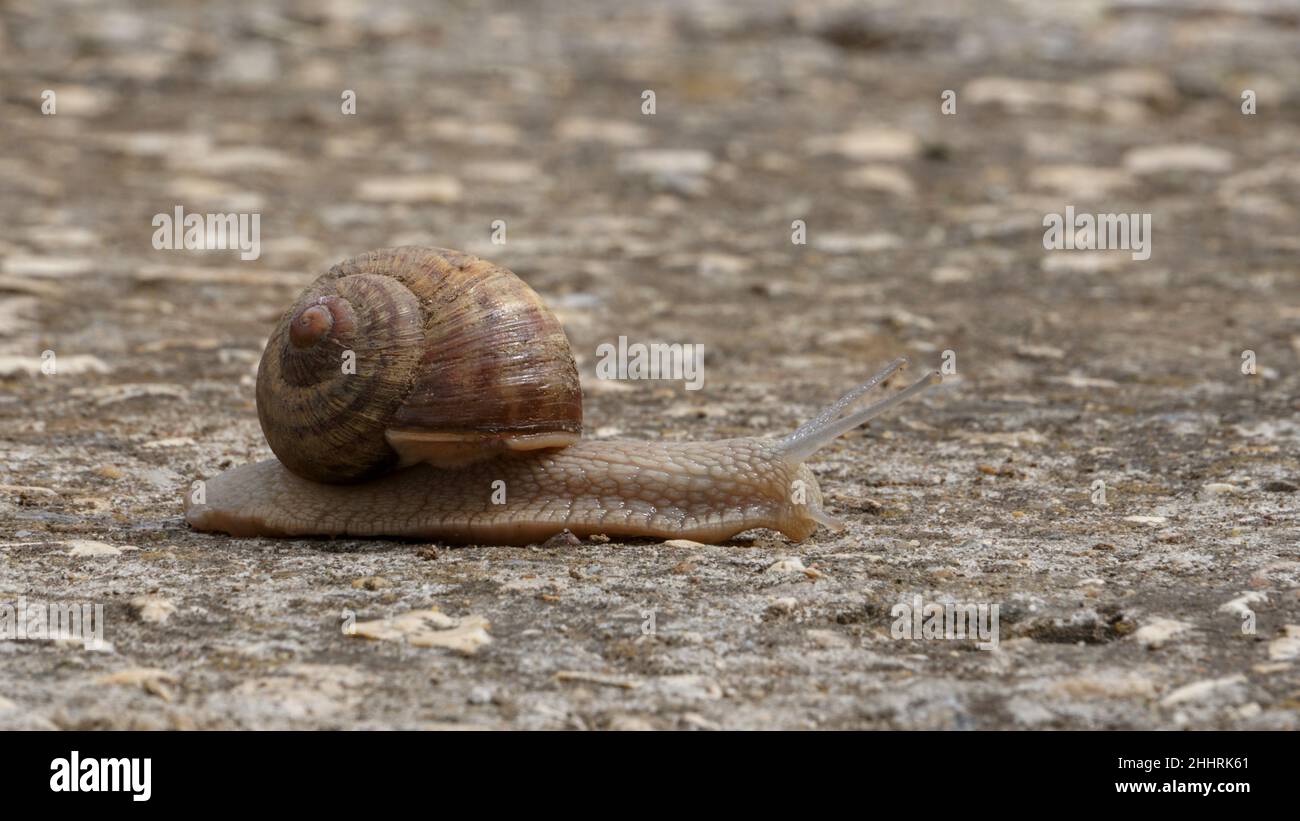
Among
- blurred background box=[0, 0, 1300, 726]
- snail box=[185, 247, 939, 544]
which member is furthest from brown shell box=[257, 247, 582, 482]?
blurred background box=[0, 0, 1300, 726]

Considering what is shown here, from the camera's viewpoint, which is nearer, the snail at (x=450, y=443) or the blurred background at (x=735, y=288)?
the blurred background at (x=735, y=288)

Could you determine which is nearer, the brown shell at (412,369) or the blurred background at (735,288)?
the blurred background at (735,288)

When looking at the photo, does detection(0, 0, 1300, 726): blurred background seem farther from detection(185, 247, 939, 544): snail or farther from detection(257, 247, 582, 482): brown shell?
detection(257, 247, 582, 482): brown shell

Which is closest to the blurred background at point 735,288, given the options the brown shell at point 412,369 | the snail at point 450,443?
the snail at point 450,443

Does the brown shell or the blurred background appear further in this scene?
the brown shell

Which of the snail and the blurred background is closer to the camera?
the blurred background

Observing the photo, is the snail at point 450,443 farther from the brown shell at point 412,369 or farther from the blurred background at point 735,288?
the blurred background at point 735,288
